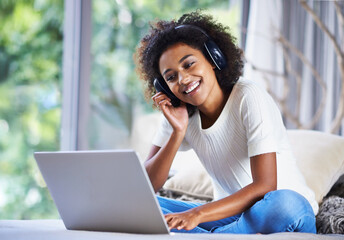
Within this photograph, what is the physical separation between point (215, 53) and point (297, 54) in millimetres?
1833

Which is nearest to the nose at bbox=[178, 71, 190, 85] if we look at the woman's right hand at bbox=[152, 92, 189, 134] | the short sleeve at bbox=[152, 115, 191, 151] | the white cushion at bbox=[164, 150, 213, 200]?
the woman's right hand at bbox=[152, 92, 189, 134]

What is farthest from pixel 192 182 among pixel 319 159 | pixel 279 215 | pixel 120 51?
pixel 120 51

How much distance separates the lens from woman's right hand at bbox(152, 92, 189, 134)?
1601mm

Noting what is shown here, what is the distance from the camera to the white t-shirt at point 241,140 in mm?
1458

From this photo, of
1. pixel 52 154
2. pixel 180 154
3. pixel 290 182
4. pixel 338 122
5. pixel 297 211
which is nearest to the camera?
pixel 52 154

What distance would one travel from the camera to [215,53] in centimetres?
158

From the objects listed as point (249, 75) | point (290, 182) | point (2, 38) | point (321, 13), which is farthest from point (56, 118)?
point (290, 182)

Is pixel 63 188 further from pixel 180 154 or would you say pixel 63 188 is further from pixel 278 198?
pixel 180 154

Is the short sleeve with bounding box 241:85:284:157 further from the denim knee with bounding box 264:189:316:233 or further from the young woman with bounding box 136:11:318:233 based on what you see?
the denim knee with bounding box 264:189:316:233

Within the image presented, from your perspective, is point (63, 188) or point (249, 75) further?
point (249, 75)

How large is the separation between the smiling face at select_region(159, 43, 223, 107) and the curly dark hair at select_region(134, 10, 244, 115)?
3cm

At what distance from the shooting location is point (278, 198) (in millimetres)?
1281

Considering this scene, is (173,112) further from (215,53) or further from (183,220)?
(183,220)

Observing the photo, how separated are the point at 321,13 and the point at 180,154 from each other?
1.72 metres
